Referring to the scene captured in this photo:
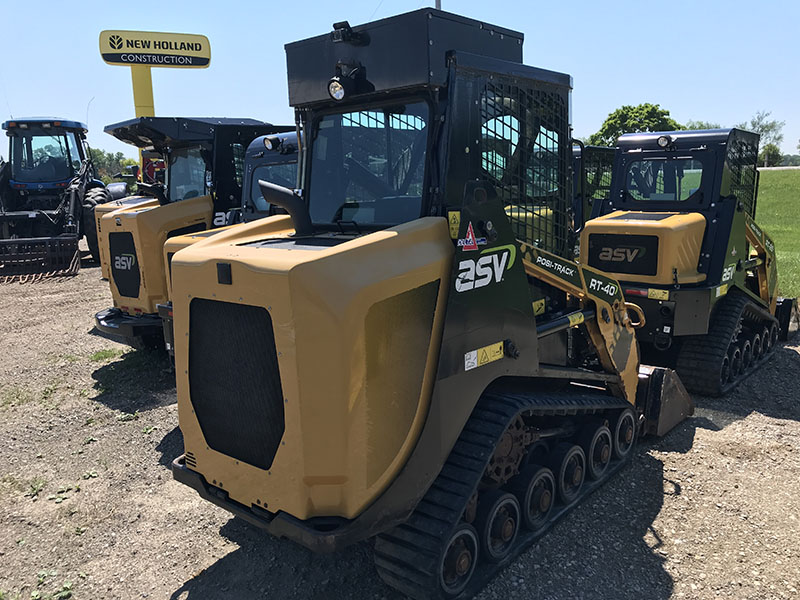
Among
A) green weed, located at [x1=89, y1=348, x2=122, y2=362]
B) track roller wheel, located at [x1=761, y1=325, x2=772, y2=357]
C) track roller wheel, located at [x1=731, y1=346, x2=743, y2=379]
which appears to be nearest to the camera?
track roller wheel, located at [x1=731, y1=346, x2=743, y2=379]

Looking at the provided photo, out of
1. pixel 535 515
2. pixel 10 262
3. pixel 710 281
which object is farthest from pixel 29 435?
pixel 10 262

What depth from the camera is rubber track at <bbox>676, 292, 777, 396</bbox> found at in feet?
21.5

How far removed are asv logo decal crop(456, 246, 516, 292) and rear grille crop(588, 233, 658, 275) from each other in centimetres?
387

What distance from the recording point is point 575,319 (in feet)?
13.7

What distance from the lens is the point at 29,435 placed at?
18.8ft

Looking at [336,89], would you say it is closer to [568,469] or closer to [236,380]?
[236,380]

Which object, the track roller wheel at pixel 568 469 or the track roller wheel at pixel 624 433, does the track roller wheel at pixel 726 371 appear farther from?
the track roller wheel at pixel 568 469

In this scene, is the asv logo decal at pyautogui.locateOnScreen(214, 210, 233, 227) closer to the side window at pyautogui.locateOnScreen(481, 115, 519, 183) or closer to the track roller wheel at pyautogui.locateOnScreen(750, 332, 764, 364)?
the side window at pyautogui.locateOnScreen(481, 115, 519, 183)

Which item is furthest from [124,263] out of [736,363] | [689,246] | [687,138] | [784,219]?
[784,219]

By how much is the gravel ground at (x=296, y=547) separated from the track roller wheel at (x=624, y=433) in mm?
176

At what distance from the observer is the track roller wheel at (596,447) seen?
14.3 feet

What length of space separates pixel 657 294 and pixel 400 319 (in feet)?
15.5

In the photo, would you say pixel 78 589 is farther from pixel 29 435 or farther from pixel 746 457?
pixel 746 457

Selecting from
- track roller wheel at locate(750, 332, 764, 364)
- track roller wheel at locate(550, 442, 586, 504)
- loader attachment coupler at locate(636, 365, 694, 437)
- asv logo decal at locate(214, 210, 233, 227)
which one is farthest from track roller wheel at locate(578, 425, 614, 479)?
asv logo decal at locate(214, 210, 233, 227)
